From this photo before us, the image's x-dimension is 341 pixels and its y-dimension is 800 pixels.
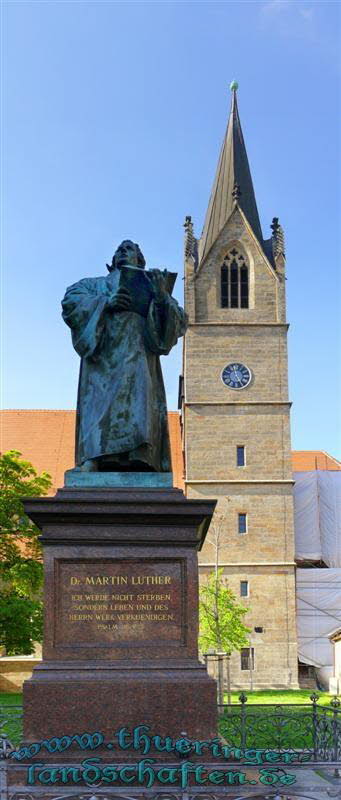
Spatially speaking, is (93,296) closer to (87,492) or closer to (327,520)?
(87,492)

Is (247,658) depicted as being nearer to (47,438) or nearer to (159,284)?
(47,438)

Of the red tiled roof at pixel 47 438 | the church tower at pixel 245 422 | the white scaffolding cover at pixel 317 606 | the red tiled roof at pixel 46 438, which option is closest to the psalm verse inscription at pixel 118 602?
the church tower at pixel 245 422

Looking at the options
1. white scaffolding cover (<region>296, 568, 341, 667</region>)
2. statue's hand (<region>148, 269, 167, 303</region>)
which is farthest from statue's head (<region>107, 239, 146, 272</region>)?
white scaffolding cover (<region>296, 568, 341, 667</region>)

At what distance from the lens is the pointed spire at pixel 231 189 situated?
43812mm

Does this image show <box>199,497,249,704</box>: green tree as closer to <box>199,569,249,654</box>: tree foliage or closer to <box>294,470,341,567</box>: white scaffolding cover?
<box>199,569,249,654</box>: tree foliage

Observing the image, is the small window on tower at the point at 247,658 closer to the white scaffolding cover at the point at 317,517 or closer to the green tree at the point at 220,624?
the green tree at the point at 220,624

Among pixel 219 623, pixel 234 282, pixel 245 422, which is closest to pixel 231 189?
pixel 234 282

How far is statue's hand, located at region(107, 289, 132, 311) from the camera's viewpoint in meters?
8.02

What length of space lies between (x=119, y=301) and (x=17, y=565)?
834 inches

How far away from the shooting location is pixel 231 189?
44.5 m

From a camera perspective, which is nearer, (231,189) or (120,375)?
(120,375)

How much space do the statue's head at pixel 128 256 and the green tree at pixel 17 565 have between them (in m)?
19.2

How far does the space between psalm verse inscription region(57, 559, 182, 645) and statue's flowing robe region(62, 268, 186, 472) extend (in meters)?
1.05

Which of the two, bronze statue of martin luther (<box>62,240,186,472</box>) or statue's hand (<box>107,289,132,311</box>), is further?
statue's hand (<box>107,289,132,311</box>)
